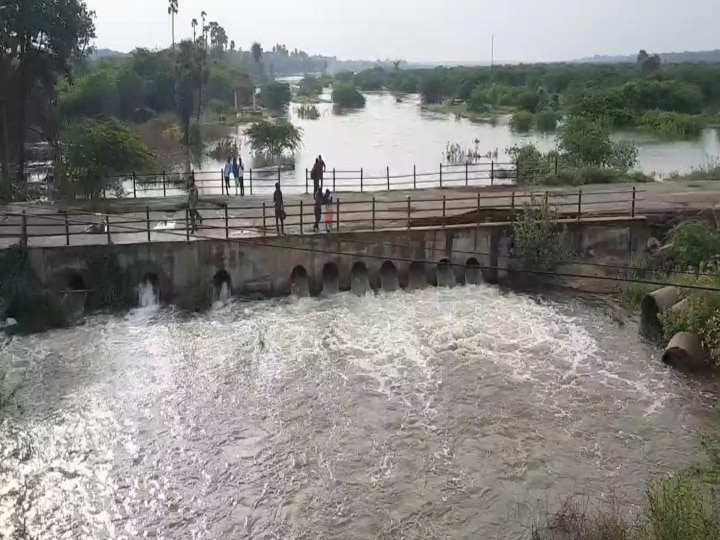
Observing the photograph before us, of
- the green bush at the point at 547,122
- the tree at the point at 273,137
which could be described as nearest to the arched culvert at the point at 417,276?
the tree at the point at 273,137

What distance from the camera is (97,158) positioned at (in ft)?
93.2

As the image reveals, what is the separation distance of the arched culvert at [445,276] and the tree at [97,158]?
12777 mm

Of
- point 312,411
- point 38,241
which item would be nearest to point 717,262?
point 312,411

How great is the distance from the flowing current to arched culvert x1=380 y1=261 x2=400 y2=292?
4.88ft

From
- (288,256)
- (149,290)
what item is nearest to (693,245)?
(288,256)

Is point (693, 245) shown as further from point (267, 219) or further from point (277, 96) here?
point (277, 96)

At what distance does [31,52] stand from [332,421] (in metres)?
25.5

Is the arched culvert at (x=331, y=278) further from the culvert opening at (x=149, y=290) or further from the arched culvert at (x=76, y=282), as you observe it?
the arched culvert at (x=76, y=282)

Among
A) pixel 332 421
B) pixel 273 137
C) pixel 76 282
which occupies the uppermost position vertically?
pixel 273 137

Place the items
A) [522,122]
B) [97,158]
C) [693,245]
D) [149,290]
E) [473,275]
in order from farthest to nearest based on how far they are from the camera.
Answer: [522,122], [97,158], [473,275], [149,290], [693,245]

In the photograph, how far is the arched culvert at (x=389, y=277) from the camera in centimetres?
2217

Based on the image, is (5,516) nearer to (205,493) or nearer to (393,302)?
(205,493)

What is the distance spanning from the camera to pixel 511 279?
22734 mm

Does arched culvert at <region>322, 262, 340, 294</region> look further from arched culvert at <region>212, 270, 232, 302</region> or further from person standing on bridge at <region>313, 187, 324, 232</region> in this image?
arched culvert at <region>212, 270, 232, 302</region>
